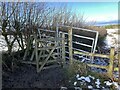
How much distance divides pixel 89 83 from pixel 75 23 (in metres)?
8.58

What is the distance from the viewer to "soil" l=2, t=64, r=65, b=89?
7.77 meters

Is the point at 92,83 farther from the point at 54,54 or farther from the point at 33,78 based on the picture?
the point at 54,54

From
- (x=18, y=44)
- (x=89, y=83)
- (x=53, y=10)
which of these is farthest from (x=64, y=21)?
(x=89, y=83)

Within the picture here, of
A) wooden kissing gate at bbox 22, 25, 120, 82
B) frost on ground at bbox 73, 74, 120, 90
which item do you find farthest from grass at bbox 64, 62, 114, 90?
wooden kissing gate at bbox 22, 25, 120, 82

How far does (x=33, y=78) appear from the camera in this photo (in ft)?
26.8

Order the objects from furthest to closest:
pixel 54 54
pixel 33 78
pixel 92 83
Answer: pixel 54 54
pixel 33 78
pixel 92 83

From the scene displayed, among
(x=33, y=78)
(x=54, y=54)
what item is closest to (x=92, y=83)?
(x=33, y=78)

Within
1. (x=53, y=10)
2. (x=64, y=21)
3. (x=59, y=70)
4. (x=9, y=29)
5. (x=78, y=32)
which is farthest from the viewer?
(x=64, y=21)

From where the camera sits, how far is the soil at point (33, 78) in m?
7.77

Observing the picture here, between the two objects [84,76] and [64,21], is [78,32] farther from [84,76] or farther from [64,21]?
[84,76]

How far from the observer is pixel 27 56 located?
10000 millimetres

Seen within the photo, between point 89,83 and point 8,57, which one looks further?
point 8,57

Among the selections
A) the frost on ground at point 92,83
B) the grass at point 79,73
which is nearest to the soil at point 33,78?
the grass at point 79,73

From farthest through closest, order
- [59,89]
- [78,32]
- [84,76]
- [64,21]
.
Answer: [64,21], [78,32], [84,76], [59,89]
